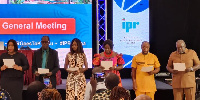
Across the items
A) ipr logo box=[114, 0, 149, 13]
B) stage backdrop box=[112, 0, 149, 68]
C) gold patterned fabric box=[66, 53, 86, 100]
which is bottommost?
gold patterned fabric box=[66, 53, 86, 100]

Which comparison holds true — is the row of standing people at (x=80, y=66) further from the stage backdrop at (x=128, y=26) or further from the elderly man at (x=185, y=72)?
the stage backdrop at (x=128, y=26)

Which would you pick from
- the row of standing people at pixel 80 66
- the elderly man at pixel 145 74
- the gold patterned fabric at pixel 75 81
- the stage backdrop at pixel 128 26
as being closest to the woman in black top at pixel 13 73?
the row of standing people at pixel 80 66

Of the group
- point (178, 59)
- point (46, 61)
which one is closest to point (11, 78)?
point (46, 61)

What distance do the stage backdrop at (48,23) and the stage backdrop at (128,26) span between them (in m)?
0.78

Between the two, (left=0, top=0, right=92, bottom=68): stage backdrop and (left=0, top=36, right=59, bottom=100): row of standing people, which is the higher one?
(left=0, top=0, right=92, bottom=68): stage backdrop

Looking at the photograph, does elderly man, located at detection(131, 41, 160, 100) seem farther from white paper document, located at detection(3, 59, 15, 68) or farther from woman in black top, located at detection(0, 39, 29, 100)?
white paper document, located at detection(3, 59, 15, 68)

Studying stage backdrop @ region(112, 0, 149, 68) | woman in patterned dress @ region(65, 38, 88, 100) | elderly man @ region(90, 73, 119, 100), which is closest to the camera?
elderly man @ region(90, 73, 119, 100)

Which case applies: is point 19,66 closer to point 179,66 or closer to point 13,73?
point 13,73

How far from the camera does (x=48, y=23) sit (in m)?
10.2

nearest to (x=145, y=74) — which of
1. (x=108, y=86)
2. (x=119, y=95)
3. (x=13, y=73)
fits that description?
(x=13, y=73)

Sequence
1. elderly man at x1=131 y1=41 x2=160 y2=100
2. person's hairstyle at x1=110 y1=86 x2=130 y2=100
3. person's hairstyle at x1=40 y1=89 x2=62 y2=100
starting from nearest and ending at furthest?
person's hairstyle at x1=40 y1=89 x2=62 y2=100
person's hairstyle at x1=110 y1=86 x2=130 y2=100
elderly man at x1=131 y1=41 x2=160 y2=100

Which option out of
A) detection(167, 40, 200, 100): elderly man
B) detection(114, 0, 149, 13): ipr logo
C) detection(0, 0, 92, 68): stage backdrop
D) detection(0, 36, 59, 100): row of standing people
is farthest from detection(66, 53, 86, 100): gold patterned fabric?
detection(114, 0, 149, 13): ipr logo

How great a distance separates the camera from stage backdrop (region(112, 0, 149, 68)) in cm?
1034

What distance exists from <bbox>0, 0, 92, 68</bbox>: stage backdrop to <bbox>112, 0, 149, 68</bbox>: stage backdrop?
2.54ft
